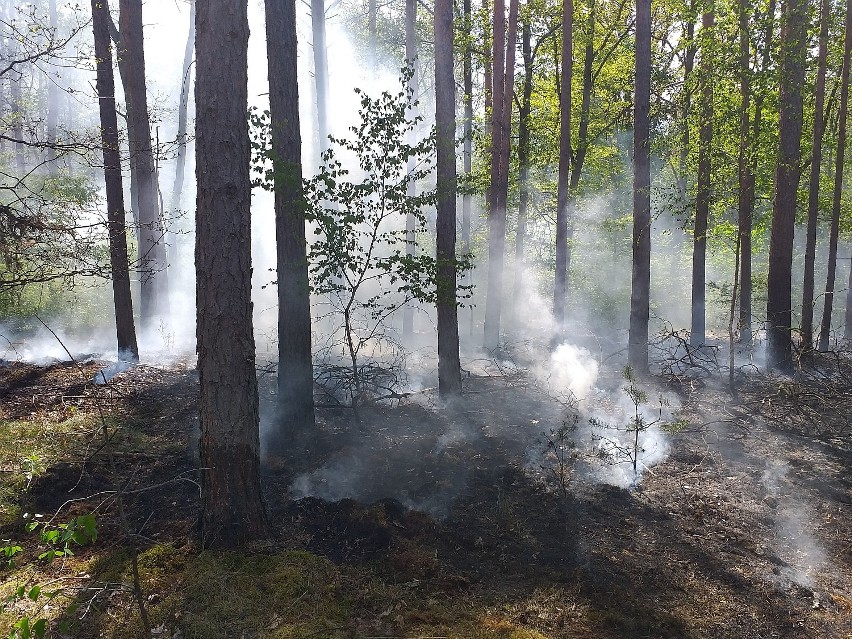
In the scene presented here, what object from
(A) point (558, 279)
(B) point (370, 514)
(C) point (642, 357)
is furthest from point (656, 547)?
(A) point (558, 279)

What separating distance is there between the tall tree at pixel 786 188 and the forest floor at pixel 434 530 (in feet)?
10.8

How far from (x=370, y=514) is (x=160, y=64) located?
6755cm

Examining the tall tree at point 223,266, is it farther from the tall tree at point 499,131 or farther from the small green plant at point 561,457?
the tall tree at point 499,131

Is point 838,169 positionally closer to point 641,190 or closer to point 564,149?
point 641,190

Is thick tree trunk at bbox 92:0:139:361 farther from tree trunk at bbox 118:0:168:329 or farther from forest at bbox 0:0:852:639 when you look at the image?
tree trunk at bbox 118:0:168:329

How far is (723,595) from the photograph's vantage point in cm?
521

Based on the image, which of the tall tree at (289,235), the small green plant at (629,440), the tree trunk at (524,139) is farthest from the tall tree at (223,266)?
the tree trunk at (524,139)

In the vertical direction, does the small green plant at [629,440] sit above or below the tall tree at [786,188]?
below

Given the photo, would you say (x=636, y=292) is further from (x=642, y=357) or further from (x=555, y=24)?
(x=555, y=24)

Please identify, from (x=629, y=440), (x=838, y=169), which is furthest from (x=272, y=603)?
(x=838, y=169)

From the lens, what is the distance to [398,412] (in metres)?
10.2

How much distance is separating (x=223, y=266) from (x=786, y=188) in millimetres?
12736

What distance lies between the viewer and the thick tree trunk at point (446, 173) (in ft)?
30.5

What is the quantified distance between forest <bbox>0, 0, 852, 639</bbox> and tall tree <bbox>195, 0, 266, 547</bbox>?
0.09 feet
